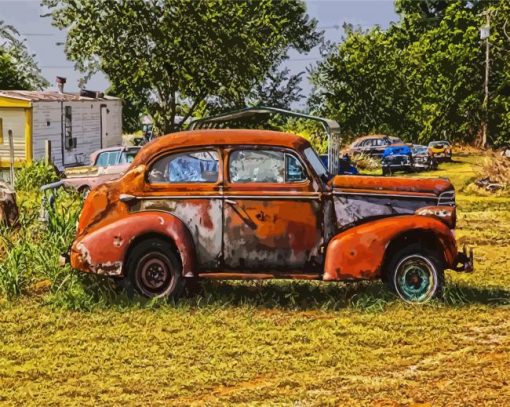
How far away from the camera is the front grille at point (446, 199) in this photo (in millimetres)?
9125

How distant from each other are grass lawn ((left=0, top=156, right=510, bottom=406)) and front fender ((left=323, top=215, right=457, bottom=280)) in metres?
0.41

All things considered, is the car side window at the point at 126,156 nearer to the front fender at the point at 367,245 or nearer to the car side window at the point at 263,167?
the car side window at the point at 263,167

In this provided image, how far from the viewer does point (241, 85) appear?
99.7ft

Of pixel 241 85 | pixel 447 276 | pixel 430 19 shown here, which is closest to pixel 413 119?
pixel 430 19

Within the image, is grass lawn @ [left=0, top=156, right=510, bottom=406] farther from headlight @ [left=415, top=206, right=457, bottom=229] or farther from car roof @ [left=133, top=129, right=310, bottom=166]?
car roof @ [left=133, top=129, right=310, bottom=166]

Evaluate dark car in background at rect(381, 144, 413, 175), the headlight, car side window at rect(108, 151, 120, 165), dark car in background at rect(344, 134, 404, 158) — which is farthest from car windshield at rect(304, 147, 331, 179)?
dark car in background at rect(344, 134, 404, 158)

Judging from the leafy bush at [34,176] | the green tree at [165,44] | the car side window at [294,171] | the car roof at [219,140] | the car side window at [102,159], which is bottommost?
the car side window at [294,171]

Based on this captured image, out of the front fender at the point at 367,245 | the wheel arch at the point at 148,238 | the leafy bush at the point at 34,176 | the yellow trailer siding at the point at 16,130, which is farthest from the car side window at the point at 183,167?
the yellow trailer siding at the point at 16,130

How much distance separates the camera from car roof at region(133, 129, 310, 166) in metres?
9.09

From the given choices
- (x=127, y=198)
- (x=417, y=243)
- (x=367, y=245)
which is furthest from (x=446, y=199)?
(x=127, y=198)

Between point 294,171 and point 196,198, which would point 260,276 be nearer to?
point 196,198

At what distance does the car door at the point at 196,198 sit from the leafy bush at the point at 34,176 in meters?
14.7

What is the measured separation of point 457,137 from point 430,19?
11.0m

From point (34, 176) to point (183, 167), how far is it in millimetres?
15814
